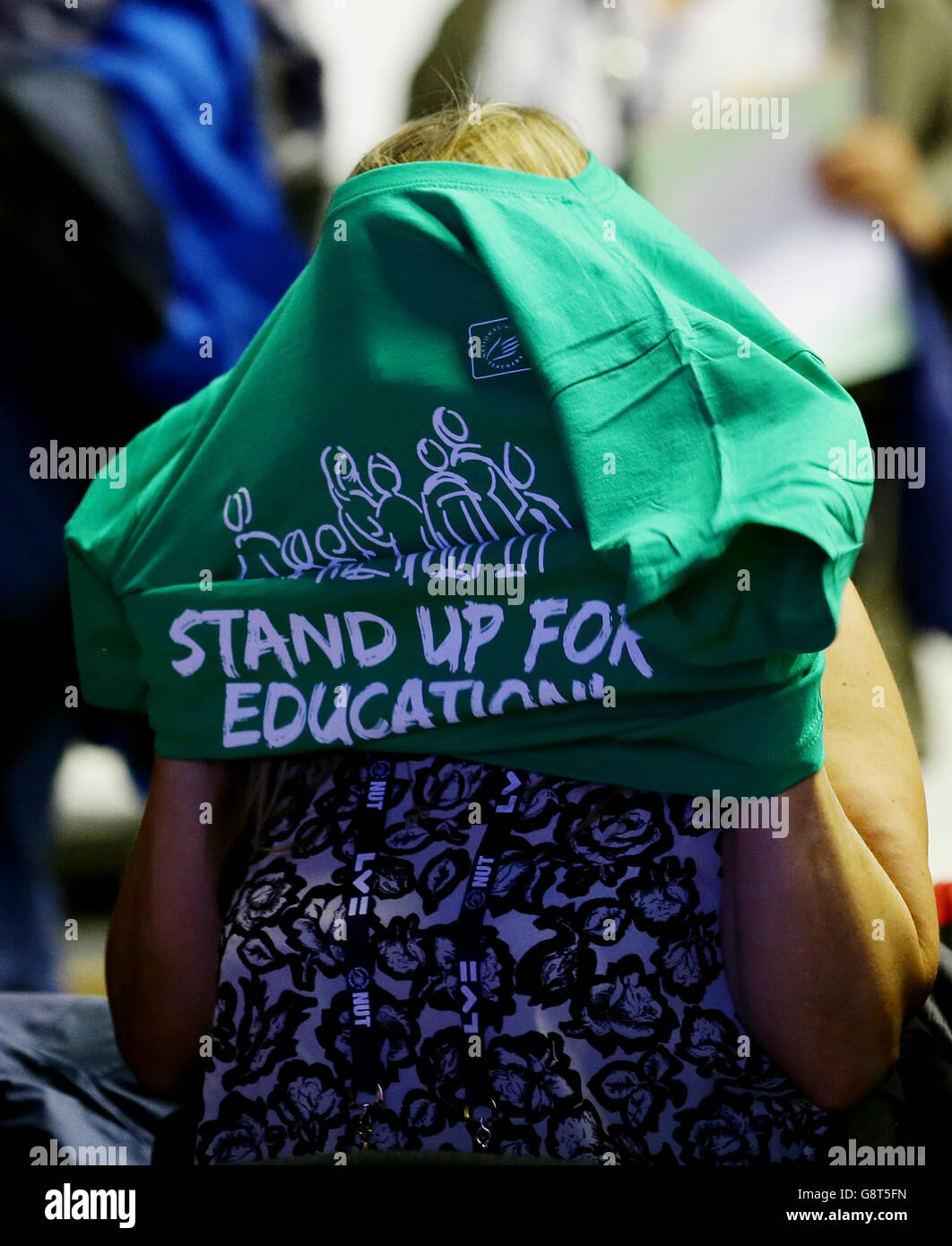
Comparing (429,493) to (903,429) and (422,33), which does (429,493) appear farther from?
(422,33)

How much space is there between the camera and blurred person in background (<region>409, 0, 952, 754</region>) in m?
2.10

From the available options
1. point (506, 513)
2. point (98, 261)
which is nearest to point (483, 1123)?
point (506, 513)

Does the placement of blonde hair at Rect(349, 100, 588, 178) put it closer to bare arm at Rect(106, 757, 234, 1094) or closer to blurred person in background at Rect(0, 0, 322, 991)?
bare arm at Rect(106, 757, 234, 1094)

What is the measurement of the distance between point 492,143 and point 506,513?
0.93 ft

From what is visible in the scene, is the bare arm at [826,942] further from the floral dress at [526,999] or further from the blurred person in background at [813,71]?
the blurred person in background at [813,71]

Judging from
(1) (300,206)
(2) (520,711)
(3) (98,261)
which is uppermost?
(1) (300,206)

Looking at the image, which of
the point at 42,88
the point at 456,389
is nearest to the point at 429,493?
the point at 456,389

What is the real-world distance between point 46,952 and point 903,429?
5.47 feet

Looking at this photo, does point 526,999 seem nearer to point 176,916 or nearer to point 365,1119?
point 365,1119

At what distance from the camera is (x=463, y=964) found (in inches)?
33.7

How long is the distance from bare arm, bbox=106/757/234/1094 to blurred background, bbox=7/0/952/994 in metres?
1.04

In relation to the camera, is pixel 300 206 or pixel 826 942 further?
pixel 300 206

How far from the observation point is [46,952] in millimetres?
2049

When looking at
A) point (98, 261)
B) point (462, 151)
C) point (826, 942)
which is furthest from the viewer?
point (98, 261)
